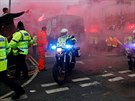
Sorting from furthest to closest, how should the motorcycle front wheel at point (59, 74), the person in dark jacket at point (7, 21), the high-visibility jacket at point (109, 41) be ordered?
the high-visibility jacket at point (109, 41) < the person in dark jacket at point (7, 21) < the motorcycle front wheel at point (59, 74)

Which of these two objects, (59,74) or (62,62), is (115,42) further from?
(59,74)

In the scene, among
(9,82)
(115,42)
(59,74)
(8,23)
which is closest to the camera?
(9,82)

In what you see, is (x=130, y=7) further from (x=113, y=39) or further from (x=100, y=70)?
(x=100, y=70)

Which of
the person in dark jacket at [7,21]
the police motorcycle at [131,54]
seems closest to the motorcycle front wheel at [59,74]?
the person in dark jacket at [7,21]

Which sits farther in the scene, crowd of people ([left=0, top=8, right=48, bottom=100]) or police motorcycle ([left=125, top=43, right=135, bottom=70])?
police motorcycle ([left=125, top=43, right=135, bottom=70])

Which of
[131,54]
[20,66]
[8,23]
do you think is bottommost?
[20,66]

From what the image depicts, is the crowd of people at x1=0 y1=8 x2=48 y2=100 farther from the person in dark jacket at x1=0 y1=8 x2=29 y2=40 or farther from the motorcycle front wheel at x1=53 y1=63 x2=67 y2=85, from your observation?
the motorcycle front wheel at x1=53 y1=63 x2=67 y2=85

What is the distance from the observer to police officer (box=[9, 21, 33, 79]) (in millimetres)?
9033

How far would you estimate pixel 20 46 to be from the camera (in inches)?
364

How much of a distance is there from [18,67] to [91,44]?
10.1 meters

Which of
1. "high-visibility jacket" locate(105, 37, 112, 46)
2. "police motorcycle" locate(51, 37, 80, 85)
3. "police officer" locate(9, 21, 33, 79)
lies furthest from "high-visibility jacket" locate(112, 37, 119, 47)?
"police officer" locate(9, 21, 33, 79)

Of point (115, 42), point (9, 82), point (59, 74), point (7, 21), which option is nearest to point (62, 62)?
point (59, 74)

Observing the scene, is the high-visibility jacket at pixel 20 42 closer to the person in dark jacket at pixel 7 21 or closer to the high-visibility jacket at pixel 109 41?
the person in dark jacket at pixel 7 21

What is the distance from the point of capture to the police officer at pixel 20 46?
29.6 ft
